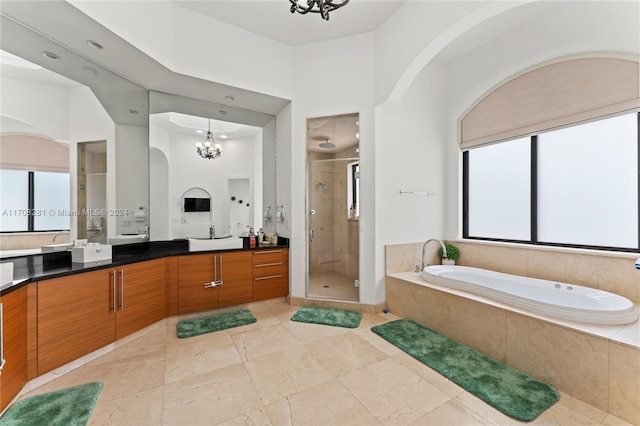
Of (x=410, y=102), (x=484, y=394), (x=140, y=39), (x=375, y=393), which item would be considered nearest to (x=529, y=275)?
(x=484, y=394)

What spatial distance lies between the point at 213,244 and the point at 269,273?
827 mm

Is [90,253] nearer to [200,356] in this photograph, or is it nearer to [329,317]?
[200,356]

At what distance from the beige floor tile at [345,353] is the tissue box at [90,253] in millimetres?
2156

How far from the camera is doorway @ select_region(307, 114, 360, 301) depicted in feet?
11.4

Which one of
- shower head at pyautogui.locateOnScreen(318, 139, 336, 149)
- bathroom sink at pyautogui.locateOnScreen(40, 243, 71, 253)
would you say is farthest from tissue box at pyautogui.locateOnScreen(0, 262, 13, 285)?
shower head at pyautogui.locateOnScreen(318, 139, 336, 149)

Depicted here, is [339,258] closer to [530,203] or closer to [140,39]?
[530,203]

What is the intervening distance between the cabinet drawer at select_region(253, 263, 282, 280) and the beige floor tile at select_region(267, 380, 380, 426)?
1.82 meters

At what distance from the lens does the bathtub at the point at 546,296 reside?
5.98 ft

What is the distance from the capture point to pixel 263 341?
2580mm

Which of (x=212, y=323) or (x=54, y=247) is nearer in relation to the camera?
(x=54, y=247)

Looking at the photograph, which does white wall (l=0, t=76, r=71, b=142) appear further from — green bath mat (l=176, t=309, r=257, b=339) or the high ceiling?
green bath mat (l=176, t=309, r=257, b=339)

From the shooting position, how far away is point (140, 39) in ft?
8.02

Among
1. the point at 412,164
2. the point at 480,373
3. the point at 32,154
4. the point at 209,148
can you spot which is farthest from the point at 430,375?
the point at 32,154

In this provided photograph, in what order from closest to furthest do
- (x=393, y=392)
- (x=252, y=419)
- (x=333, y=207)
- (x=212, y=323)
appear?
(x=252, y=419) < (x=393, y=392) < (x=212, y=323) < (x=333, y=207)
